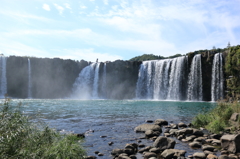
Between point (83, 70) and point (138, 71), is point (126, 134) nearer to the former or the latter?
point (138, 71)

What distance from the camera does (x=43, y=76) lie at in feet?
217

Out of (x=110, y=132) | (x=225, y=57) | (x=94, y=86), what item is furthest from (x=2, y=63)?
(x=225, y=57)

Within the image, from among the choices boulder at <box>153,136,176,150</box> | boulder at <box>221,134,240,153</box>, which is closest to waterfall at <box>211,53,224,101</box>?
boulder at <box>221,134,240,153</box>

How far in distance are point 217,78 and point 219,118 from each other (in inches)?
1473

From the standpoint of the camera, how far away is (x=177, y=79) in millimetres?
51875

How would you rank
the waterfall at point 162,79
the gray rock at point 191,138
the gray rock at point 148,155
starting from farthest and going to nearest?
the waterfall at point 162,79 < the gray rock at point 191,138 < the gray rock at point 148,155

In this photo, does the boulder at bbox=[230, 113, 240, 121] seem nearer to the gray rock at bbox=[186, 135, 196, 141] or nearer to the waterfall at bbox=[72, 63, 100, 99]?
the gray rock at bbox=[186, 135, 196, 141]

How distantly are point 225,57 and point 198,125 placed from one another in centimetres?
3780

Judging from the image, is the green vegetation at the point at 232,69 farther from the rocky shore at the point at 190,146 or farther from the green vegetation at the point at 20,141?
the green vegetation at the point at 20,141

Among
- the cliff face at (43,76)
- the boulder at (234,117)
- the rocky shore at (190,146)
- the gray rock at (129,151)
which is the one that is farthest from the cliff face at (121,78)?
the gray rock at (129,151)

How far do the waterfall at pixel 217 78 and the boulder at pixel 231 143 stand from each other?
41.0 metres

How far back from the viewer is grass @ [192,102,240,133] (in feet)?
37.8

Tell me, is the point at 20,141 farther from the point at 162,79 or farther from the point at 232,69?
the point at 162,79

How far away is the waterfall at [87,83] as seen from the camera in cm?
6425
